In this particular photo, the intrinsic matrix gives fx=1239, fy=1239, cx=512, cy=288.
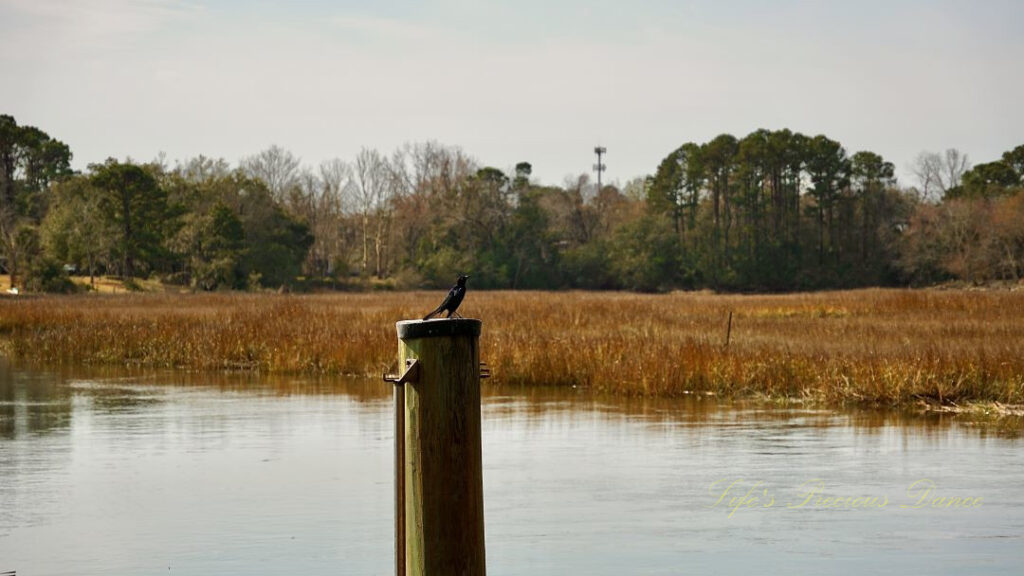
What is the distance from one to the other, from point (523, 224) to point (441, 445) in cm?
7867

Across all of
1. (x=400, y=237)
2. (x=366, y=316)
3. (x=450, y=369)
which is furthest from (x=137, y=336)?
(x=400, y=237)

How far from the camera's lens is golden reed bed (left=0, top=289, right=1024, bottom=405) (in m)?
16.8

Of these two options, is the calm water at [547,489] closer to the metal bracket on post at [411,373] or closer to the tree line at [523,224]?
the metal bracket on post at [411,373]

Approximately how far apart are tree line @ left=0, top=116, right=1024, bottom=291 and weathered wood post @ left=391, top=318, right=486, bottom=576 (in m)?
56.7

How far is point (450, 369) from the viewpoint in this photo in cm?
512

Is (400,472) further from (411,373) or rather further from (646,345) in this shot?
(646,345)

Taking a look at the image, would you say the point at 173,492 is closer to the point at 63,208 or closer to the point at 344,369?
the point at 344,369

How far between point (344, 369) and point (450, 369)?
1681 centimetres

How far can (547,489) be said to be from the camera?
11320 mm

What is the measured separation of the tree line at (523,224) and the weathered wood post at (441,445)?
5675cm

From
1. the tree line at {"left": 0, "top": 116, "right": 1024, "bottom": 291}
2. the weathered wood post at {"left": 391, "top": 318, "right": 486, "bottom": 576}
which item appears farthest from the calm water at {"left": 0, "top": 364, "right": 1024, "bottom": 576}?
the tree line at {"left": 0, "top": 116, "right": 1024, "bottom": 291}

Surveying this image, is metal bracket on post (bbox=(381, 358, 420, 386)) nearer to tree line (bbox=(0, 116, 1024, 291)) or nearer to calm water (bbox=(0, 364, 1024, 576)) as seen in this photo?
calm water (bbox=(0, 364, 1024, 576))

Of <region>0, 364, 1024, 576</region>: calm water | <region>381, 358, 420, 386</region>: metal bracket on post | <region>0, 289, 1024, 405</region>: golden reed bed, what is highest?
<region>381, 358, 420, 386</region>: metal bracket on post

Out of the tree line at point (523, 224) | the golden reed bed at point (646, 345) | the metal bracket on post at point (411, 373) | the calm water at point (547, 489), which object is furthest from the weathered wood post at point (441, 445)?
the tree line at point (523, 224)
